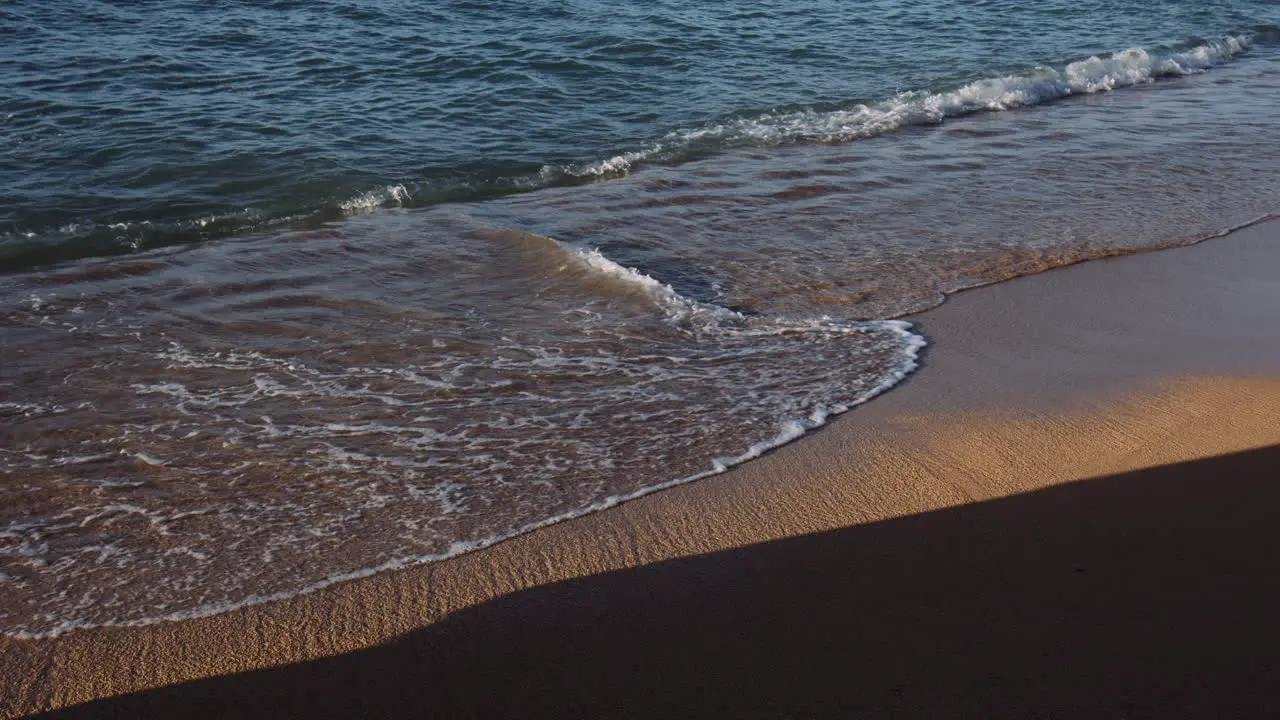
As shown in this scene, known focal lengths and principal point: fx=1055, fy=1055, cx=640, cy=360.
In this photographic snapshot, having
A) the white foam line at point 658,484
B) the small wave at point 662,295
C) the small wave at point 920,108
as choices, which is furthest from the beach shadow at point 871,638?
the small wave at point 920,108

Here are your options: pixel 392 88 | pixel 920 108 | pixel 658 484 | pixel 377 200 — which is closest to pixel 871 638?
pixel 658 484

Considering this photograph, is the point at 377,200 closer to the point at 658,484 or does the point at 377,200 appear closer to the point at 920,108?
the point at 658,484

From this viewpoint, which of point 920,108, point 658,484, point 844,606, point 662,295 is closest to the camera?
point 844,606

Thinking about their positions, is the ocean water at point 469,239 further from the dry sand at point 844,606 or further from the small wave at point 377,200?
the dry sand at point 844,606

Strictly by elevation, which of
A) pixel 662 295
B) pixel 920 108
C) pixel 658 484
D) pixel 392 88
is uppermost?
pixel 392 88

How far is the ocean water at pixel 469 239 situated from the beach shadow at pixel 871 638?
1.82ft

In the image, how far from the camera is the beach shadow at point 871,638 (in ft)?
8.91

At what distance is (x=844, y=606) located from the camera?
3086mm

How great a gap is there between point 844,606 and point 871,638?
166 millimetres

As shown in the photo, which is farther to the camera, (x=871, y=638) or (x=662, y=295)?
(x=662, y=295)

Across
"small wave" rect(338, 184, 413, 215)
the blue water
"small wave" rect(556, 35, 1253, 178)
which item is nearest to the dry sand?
"small wave" rect(338, 184, 413, 215)

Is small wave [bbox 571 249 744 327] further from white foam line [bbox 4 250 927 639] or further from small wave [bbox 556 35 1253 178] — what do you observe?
small wave [bbox 556 35 1253 178]

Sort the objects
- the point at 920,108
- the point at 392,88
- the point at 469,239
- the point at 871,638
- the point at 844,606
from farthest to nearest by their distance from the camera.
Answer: the point at 920,108
the point at 392,88
the point at 469,239
the point at 844,606
the point at 871,638

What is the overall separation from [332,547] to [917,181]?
20.8 ft
